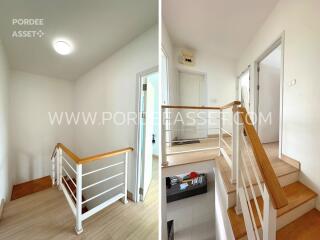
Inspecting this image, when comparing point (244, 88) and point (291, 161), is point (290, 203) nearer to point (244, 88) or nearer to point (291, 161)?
point (291, 161)

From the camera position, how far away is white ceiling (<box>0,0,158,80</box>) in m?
0.38

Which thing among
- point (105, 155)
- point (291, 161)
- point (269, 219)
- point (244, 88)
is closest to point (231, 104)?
point (244, 88)

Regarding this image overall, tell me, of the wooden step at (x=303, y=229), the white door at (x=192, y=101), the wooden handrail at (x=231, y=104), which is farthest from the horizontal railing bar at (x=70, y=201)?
the wooden step at (x=303, y=229)

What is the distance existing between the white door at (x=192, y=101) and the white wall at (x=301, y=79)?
2.00 feet

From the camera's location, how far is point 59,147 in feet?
1.39

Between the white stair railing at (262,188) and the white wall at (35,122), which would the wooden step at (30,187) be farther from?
the white stair railing at (262,188)

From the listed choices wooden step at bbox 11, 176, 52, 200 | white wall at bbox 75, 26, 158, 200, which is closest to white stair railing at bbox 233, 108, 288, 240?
white wall at bbox 75, 26, 158, 200

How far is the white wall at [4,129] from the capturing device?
35 centimetres

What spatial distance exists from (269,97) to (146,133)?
37.5 inches

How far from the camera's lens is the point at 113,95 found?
47cm

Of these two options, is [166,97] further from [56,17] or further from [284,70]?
[284,70]

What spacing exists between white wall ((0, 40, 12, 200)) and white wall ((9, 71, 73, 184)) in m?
0.01

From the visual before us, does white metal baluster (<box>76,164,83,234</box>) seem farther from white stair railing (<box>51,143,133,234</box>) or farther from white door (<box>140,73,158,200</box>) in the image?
white door (<box>140,73,158,200</box>)

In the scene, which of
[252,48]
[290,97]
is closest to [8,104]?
[252,48]
